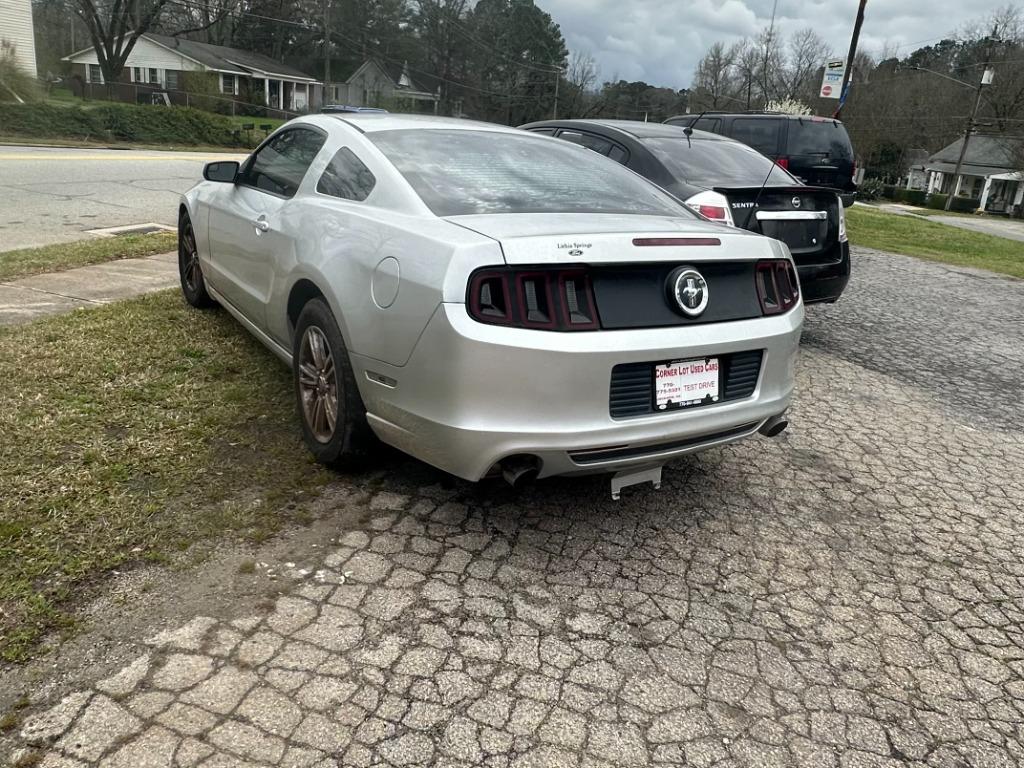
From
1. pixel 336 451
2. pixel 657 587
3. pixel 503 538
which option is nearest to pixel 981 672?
pixel 657 587

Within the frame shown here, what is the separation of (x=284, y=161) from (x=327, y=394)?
5.42 feet

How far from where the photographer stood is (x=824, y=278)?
19.7 feet

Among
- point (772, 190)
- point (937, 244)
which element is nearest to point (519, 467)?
point (772, 190)

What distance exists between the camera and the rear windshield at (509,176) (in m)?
3.27

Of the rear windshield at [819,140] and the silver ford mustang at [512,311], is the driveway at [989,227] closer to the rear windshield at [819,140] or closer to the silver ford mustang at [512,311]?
the rear windshield at [819,140]

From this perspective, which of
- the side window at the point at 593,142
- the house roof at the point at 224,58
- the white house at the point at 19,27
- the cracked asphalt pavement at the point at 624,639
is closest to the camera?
the cracked asphalt pavement at the point at 624,639

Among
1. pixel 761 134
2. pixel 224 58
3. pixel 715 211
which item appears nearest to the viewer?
pixel 715 211

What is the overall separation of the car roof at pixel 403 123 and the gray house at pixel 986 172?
58794 millimetres

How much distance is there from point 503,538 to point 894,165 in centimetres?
7428

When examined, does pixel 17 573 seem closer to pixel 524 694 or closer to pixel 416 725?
pixel 416 725

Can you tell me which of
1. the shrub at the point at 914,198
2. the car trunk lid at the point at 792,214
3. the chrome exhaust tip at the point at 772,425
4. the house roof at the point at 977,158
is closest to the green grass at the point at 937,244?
the car trunk lid at the point at 792,214

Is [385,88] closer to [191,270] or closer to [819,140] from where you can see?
[819,140]

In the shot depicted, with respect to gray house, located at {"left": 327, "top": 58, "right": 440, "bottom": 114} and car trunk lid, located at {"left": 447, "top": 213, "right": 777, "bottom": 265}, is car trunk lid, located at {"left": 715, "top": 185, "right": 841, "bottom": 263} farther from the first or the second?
gray house, located at {"left": 327, "top": 58, "right": 440, "bottom": 114}

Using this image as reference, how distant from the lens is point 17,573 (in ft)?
8.63
